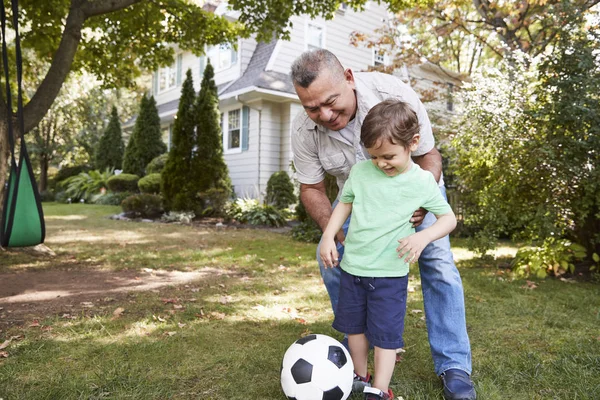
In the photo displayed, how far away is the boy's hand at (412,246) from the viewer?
226 cm

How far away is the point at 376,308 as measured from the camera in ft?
7.86

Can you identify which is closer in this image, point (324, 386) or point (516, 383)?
point (324, 386)

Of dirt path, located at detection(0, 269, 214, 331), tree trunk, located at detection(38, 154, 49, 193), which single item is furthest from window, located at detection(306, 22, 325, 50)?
tree trunk, located at detection(38, 154, 49, 193)

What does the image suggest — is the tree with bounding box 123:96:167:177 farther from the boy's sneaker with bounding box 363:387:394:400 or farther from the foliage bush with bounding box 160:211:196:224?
the boy's sneaker with bounding box 363:387:394:400

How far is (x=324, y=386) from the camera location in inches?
89.3

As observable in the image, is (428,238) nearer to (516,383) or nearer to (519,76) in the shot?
(516,383)

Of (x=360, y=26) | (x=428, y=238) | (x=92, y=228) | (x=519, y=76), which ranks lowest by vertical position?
(x=92, y=228)

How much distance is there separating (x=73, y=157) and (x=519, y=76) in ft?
83.1

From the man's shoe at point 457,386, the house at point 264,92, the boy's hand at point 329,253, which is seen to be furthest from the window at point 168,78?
the man's shoe at point 457,386

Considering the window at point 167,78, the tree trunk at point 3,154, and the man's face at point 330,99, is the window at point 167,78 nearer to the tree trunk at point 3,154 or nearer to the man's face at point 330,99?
the tree trunk at point 3,154

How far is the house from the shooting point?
14.4m

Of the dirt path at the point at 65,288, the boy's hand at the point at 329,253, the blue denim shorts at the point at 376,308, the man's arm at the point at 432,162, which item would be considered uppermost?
the man's arm at the point at 432,162

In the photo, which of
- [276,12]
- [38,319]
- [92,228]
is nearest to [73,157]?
[92,228]

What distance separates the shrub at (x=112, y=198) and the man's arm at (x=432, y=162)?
1614 cm
